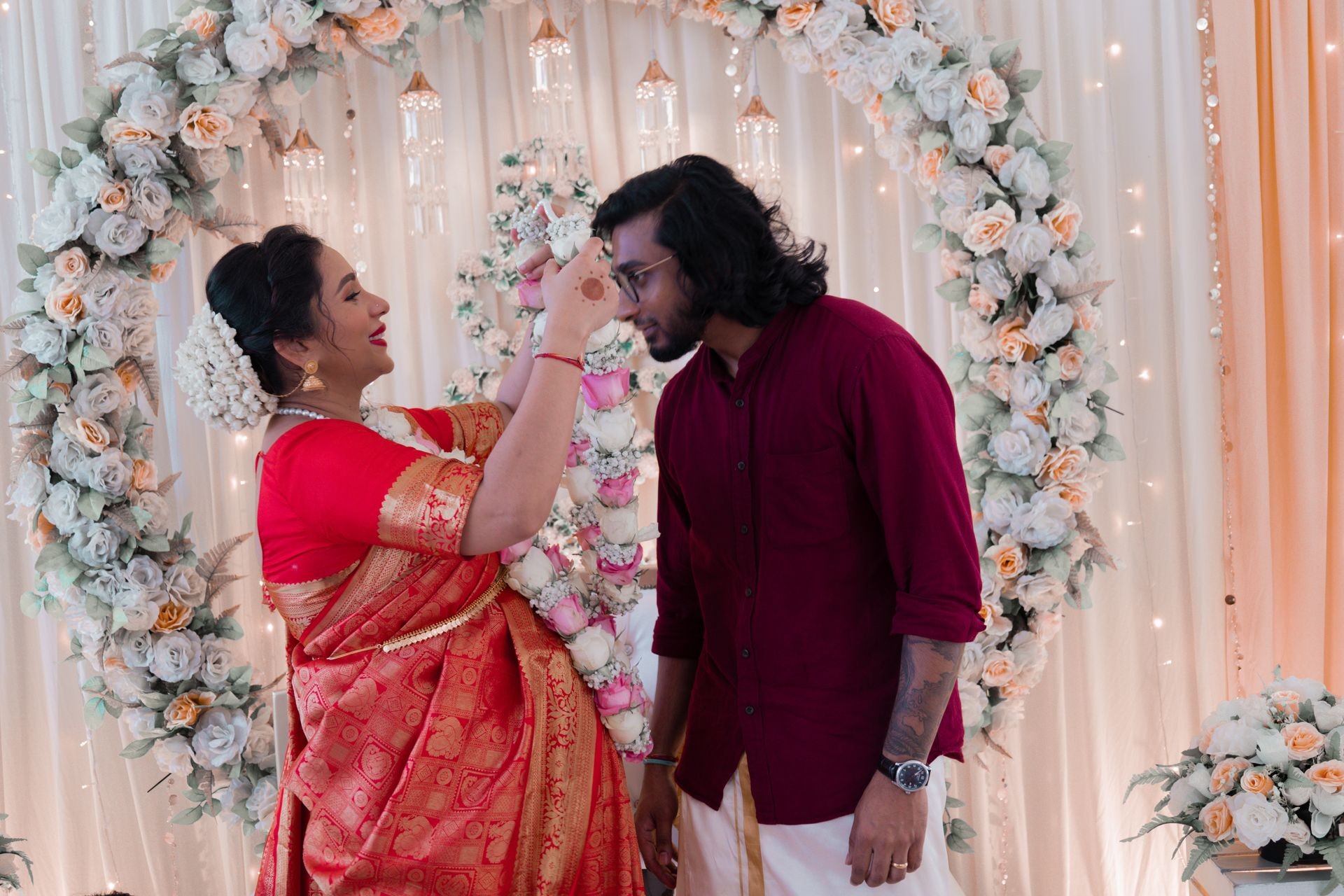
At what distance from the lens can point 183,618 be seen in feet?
8.87

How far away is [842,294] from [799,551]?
179 cm

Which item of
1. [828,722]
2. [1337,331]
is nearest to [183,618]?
[828,722]

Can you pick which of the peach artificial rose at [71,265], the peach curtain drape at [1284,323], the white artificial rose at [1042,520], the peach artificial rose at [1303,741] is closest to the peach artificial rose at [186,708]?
the peach artificial rose at [71,265]

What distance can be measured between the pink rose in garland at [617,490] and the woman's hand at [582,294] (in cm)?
28

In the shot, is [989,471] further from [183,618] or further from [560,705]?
[183,618]

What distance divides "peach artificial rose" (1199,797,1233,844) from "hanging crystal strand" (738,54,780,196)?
184 centimetres

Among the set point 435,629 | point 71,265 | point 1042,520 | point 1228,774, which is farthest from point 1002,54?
point 71,265

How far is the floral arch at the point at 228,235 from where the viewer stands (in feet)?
8.55

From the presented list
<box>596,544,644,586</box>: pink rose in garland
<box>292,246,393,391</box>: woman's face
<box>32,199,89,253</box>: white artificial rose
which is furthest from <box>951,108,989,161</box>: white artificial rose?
<box>32,199,89,253</box>: white artificial rose

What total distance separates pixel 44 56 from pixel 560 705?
267 centimetres

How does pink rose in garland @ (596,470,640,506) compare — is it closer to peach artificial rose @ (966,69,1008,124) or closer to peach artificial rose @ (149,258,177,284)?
peach artificial rose @ (966,69,1008,124)

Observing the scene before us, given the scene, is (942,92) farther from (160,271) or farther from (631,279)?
(160,271)

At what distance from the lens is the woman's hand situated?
1598mm

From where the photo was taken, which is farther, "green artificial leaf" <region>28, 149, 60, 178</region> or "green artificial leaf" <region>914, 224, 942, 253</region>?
"green artificial leaf" <region>914, 224, 942, 253</region>
